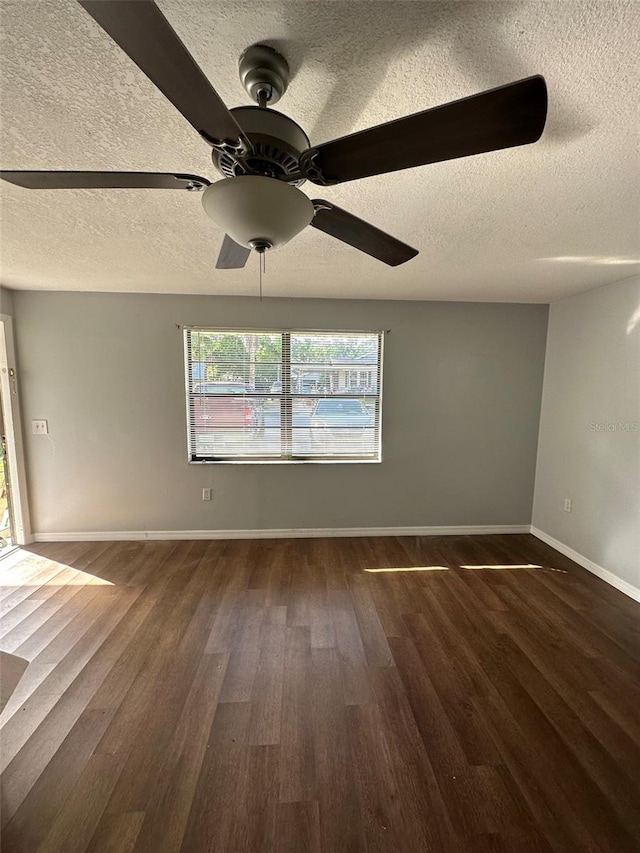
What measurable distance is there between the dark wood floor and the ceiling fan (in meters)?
1.93

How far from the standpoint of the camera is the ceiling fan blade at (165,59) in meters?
0.53

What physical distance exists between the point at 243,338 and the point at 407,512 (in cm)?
238

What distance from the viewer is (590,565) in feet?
9.14

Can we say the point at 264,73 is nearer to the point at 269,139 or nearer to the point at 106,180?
the point at 269,139

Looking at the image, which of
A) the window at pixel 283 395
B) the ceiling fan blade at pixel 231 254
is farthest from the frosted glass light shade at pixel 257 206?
the window at pixel 283 395

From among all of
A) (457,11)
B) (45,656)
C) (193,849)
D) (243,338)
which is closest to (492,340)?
(243,338)

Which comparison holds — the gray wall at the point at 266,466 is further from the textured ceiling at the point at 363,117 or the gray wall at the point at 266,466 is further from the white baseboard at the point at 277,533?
the textured ceiling at the point at 363,117

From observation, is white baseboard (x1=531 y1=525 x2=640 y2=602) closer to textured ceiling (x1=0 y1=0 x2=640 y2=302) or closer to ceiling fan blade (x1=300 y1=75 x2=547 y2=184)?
textured ceiling (x1=0 y1=0 x2=640 y2=302)

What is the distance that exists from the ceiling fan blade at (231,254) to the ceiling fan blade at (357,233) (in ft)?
1.09

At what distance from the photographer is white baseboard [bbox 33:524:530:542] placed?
3.23 meters

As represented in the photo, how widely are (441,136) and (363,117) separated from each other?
1.37 feet

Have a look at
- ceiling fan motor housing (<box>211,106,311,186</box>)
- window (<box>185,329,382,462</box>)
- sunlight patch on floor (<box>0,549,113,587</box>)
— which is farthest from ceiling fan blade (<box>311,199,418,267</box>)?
sunlight patch on floor (<box>0,549,113,587</box>)

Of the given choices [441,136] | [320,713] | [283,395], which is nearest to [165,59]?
[441,136]

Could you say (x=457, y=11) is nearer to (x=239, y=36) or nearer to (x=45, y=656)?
(x=239, y=36)
